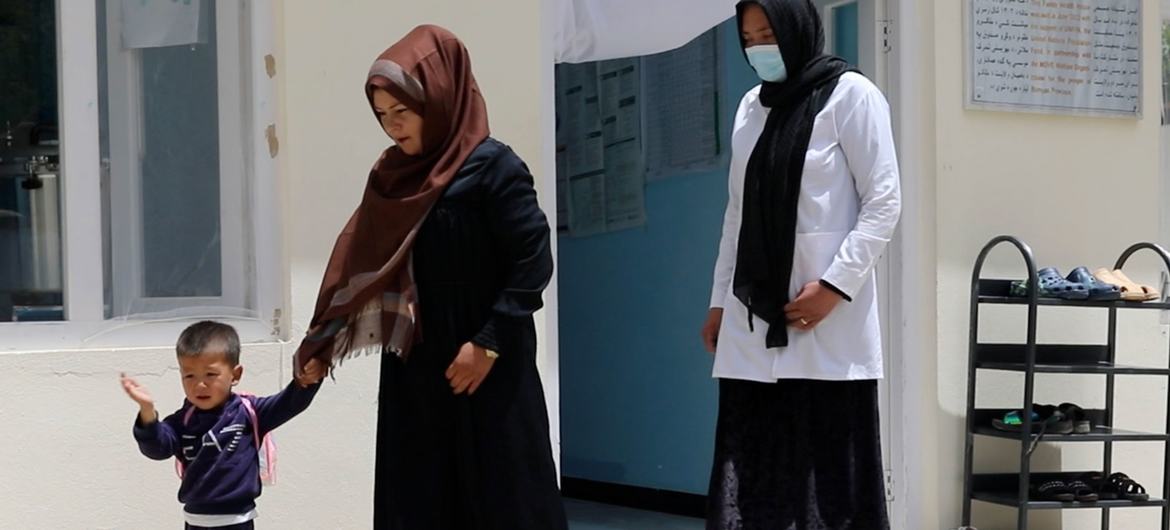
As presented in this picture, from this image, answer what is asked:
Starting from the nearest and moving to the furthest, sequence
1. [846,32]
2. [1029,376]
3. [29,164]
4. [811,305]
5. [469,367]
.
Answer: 1. [469,367]
2. [811,305]
3. [29,164]
4. [1029,376]
5. [846,32]

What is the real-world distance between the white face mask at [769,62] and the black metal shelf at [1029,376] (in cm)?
183

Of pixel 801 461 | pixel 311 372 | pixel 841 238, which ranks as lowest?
pixel 801 461

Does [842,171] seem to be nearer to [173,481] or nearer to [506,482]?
[506,482]

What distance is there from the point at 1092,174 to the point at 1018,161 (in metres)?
0.39

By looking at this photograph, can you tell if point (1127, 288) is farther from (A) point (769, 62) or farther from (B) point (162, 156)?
(B) point (162, 156)

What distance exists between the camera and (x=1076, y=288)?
17.2 ft

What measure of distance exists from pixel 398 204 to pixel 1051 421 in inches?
116

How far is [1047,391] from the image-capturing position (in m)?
5.63

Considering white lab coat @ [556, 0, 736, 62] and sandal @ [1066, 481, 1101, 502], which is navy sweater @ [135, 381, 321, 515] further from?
sandal @ [1066, 481, 1101, 502]

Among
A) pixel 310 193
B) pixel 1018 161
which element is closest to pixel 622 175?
pixel 1018 161

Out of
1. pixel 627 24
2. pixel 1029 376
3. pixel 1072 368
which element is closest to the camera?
pixel 627 24

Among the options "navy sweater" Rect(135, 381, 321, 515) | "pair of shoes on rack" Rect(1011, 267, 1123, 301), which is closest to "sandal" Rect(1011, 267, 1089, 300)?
"pair of shoes on rack" Rect(1011, 267, 1123, 301)

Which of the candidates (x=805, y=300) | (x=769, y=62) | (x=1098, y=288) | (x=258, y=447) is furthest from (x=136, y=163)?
(x=1098, y=288)

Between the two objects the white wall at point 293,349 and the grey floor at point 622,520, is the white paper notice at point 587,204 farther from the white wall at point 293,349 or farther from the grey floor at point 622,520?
the white wall at point 293,349
